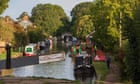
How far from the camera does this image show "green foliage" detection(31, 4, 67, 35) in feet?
496

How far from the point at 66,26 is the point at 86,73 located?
474 feet

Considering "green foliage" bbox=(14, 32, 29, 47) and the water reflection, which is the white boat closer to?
the water reflection

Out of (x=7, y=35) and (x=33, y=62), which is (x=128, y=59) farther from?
(x=7, y=35)

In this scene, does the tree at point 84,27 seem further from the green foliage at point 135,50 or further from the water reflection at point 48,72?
the green foliage at point 135,50

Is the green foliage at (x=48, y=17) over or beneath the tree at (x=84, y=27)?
over

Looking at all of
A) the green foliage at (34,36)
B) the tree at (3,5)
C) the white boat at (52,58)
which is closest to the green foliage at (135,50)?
the white boat at (52,58)

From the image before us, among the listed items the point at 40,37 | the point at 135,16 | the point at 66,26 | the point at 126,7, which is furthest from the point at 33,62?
the point at 66,26

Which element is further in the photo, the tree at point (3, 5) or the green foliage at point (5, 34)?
the green foliage at point (5, 34)

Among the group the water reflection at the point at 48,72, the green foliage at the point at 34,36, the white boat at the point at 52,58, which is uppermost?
the green foliage at the point at 34,36

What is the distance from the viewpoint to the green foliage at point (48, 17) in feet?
496

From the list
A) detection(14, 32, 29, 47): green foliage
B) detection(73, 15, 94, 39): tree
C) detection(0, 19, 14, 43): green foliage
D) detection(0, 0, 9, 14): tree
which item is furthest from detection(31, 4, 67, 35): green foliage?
detection(0, 0, 9, 14): tree

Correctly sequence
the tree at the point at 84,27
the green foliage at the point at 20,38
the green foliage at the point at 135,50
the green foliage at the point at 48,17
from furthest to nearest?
the green foliage at the point at 48,17 < the tree at the point at 84,27 < the green foliage at the point at 20,38 < the green foliage at the point at 135,50

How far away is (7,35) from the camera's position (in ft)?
203

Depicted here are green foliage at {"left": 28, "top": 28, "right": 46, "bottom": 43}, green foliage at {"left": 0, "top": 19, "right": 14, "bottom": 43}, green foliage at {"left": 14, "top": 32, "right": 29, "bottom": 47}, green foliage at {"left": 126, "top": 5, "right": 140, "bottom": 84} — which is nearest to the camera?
green foliage at {"left": 126, "top": 5, "right": 140, "bottom": 84}
